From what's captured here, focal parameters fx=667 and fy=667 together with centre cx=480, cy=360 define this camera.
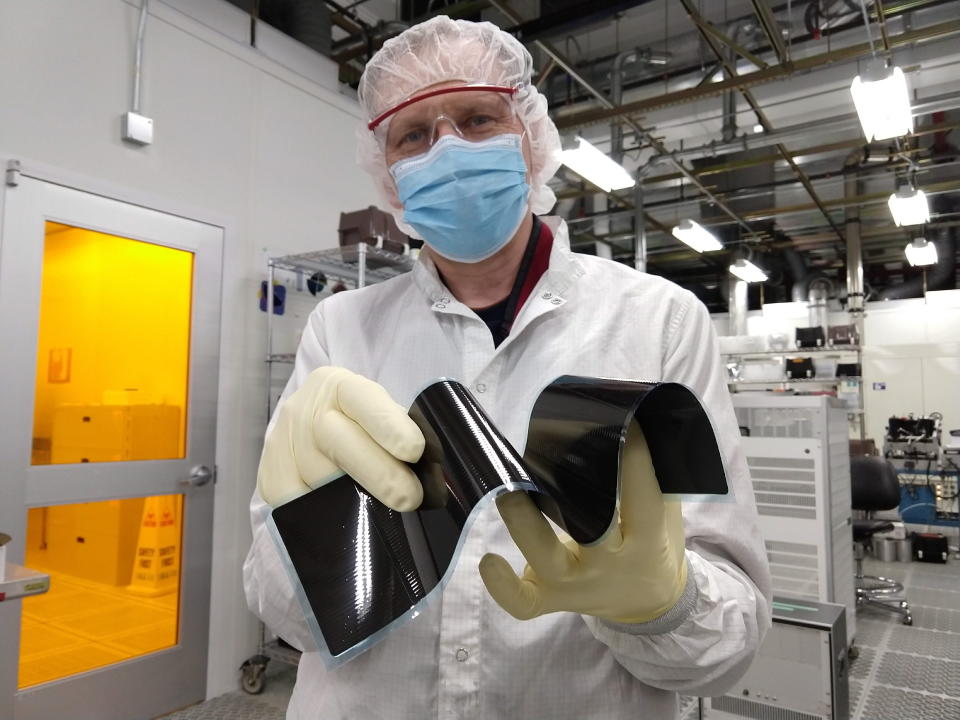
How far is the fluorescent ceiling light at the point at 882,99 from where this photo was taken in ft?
11.9

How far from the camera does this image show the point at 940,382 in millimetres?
7445

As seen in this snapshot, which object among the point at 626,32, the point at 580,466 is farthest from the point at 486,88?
the point at 626,32

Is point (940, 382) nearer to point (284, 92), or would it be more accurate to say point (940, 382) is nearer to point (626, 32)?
point (626, 32)

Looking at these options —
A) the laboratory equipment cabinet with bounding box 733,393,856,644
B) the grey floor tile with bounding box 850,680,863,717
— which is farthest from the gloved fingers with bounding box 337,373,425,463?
the grey floor tile with bounding box 850,680,863,717

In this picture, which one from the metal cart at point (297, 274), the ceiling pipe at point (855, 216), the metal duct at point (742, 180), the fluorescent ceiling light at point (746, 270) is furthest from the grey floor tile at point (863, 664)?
the fluorescent ceiling light at point (746, 270)

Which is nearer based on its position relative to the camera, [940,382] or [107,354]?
[107,354]

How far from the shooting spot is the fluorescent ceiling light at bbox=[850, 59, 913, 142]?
11.9ft

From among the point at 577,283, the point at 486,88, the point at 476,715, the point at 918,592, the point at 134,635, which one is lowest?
the point at 918,592

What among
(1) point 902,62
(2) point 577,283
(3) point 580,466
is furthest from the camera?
(1) point 902,62

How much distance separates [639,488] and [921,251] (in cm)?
797

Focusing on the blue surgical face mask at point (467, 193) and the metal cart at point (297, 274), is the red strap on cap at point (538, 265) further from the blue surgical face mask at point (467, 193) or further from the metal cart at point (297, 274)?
the metal cart at point (297, 274)

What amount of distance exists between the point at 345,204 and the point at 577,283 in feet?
10.4

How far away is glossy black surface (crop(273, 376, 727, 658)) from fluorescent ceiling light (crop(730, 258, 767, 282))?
26.3ft

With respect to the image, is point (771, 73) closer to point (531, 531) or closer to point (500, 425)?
point (500, 425)
